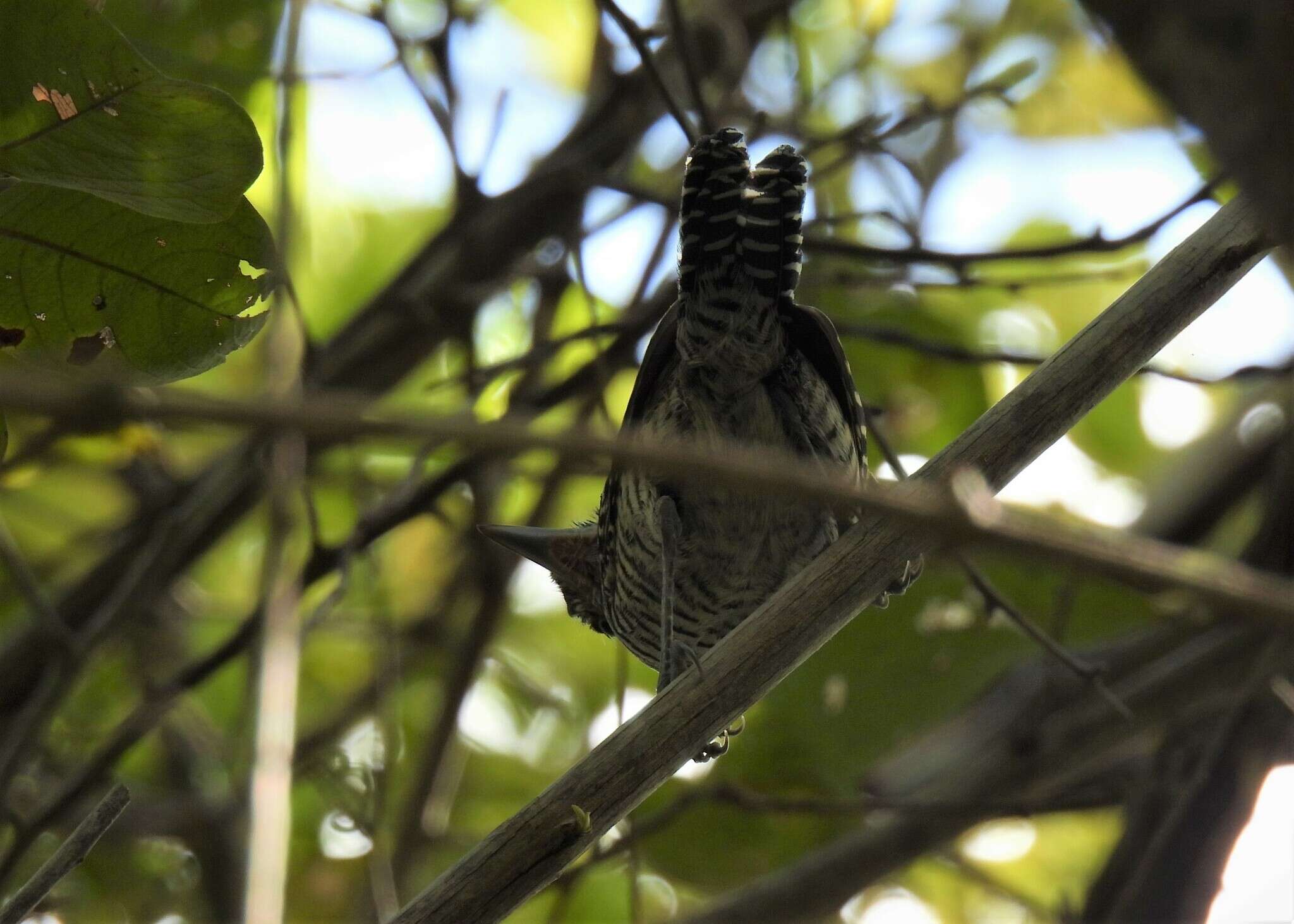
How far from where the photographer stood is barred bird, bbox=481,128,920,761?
2389mm

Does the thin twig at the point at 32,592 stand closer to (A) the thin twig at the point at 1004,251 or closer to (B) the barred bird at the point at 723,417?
(B) the barred bird at the point at 723,417

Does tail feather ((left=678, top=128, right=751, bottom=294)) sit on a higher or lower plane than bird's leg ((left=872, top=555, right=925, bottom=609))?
higher

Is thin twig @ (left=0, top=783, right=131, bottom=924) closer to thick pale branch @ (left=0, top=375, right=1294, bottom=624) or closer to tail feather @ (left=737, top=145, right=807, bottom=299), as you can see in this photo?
thick pale branch @ (left=0, top=375, right=1294, bottom=624)

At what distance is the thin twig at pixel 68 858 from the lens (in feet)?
5.05

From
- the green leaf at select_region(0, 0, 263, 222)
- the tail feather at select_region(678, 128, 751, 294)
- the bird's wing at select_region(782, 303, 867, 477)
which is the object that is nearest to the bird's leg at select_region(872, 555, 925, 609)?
the bird's wing at select_region(782, 303, 867, 477)

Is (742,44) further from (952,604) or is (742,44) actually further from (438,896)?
(438,896)

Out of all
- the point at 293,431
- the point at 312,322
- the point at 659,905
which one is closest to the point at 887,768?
the point at 659,905

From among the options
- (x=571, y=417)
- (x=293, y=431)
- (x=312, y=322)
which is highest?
(x=312, y=322)

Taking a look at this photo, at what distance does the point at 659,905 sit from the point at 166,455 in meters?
2.28

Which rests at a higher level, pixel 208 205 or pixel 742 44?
pixel 742 44

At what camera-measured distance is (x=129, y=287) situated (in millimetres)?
1924

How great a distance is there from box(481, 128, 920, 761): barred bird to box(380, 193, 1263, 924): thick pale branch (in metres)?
0.43

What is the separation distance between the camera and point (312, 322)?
4.54 metres

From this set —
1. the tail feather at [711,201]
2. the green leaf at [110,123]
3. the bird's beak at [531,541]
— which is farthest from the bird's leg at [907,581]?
the green leaf at [110,123]
